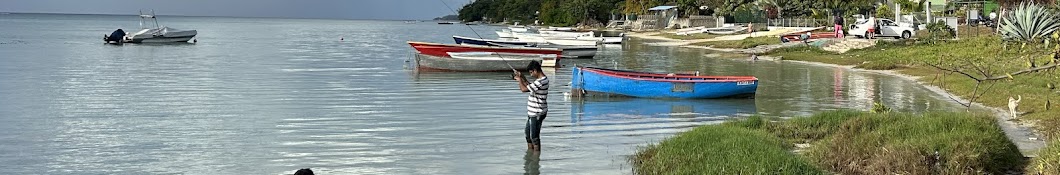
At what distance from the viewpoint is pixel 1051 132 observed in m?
15.7

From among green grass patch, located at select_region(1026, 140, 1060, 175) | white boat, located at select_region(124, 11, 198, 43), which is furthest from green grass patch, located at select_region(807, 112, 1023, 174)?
white boat, located at select_region(124, 11, 198, 43)

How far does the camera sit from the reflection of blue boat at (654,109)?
22.6 meters

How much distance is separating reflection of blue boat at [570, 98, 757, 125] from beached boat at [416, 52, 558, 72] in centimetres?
1389

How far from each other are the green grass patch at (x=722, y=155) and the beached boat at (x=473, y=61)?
24.0 metres

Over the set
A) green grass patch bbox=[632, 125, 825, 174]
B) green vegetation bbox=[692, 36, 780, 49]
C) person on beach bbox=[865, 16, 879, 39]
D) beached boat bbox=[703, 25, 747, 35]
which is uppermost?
person on beach bbox=[865, 16, 879, 39]

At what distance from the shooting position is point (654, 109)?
78.7ft

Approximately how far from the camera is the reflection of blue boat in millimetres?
22562

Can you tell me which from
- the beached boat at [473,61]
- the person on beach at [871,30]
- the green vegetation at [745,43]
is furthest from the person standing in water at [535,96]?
the green vegetation at [745,43]

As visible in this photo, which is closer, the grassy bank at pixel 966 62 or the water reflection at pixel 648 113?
the grassy bank at pixel 966 62

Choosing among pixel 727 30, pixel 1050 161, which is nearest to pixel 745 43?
pixel 727 30

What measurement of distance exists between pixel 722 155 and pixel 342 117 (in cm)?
1136

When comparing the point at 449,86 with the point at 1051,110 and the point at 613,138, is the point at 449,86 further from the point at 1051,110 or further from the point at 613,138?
the point at 1051,110

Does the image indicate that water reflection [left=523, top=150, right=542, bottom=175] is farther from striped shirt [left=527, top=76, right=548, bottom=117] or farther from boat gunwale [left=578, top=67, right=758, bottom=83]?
boat gunwale [left=578, top=67, right=758, bottom=83]

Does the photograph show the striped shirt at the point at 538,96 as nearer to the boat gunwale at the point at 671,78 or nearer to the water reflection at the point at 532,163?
the water reflection at the point at 532,163
